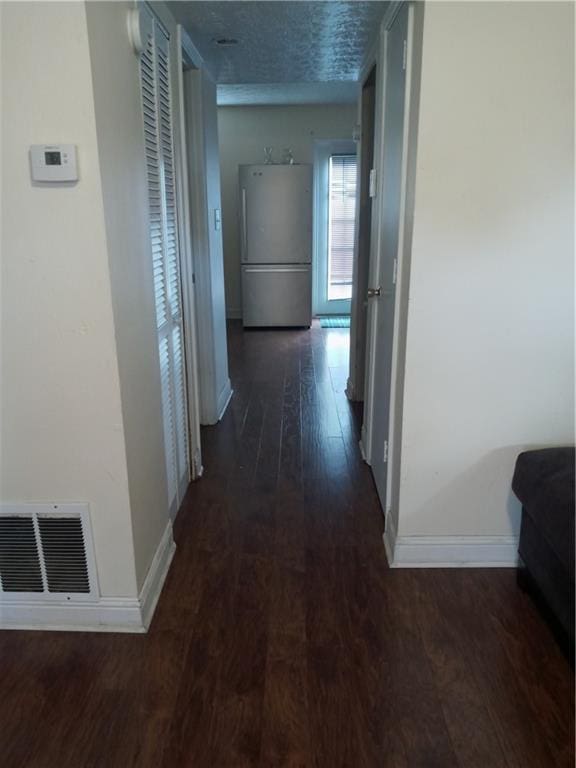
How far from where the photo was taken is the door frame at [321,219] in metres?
6.68

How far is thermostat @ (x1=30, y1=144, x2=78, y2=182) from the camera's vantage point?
58.4 inches

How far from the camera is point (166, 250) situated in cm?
240

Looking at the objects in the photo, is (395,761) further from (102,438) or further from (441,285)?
(441,285)

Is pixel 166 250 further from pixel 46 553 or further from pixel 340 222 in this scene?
pixel 340 222

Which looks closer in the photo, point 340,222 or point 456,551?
point 456,551

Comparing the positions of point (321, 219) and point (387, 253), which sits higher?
point (321, 219)

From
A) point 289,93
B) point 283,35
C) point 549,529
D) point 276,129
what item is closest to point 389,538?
point 549,529

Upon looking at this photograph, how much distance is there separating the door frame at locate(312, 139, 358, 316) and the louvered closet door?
4.55m

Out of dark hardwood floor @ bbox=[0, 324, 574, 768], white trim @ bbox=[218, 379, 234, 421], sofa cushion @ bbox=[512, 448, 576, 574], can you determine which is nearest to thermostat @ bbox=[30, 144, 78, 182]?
dark hardwood floor @ bbox=[0, 324, 574, 768]

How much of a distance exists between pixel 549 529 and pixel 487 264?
2.86ft

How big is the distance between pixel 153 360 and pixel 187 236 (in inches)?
38.9

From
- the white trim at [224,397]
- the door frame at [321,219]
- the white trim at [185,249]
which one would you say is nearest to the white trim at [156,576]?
the white trim at [185,249]

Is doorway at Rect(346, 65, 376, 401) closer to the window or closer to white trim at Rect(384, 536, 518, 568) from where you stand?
white trim at Rect(384, 536, 518, 568)

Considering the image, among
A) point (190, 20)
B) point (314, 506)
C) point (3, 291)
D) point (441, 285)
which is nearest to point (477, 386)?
point (441, 285)
